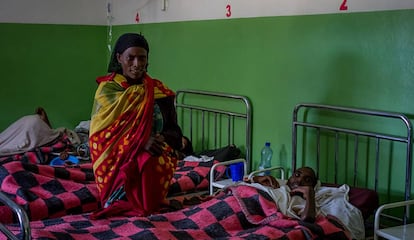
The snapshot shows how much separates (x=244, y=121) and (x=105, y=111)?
1495 millimetres

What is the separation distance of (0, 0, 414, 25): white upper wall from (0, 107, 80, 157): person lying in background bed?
4.11 ft

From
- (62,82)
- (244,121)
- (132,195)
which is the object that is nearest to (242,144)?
(244,121)

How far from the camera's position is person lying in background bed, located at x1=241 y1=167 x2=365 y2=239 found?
316 centimetres

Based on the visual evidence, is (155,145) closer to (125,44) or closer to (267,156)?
(125,44)

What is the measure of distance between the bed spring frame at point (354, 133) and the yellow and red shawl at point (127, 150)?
3.74 ft

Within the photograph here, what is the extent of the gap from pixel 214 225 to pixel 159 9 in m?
3.03

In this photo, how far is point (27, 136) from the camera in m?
5.23

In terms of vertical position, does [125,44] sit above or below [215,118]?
above

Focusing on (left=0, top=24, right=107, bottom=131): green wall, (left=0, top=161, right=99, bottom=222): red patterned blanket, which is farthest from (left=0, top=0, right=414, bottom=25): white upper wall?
(left=0, top=161, right=99, bottom=222): red patterned blanket

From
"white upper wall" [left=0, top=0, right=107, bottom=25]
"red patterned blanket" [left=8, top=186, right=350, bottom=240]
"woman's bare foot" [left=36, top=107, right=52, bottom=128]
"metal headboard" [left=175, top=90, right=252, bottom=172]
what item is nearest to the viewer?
"red patterned blanket" [left=8, top=186, right=350, bottom=240]

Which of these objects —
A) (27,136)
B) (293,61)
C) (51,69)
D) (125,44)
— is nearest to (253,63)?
(293,61)

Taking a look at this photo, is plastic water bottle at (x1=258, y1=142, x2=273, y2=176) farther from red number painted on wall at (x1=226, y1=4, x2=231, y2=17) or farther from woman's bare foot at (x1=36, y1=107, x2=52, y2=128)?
woman's bare foot at (x1=36, y1=107, x2=52, y2=128)

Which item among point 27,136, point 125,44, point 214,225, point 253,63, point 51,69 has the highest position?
point 125,44

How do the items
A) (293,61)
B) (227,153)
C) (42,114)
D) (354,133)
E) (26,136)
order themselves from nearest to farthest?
1. (354,133)
2. (293,61)
3. (227,153)
4. (26,136)
5. (42,114)
